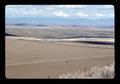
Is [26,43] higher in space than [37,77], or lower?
higher

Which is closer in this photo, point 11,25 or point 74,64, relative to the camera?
point 11,25

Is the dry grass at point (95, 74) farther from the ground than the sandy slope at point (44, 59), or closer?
closer

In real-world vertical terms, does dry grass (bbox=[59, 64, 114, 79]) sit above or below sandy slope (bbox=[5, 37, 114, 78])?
below

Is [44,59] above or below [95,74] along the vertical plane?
above
